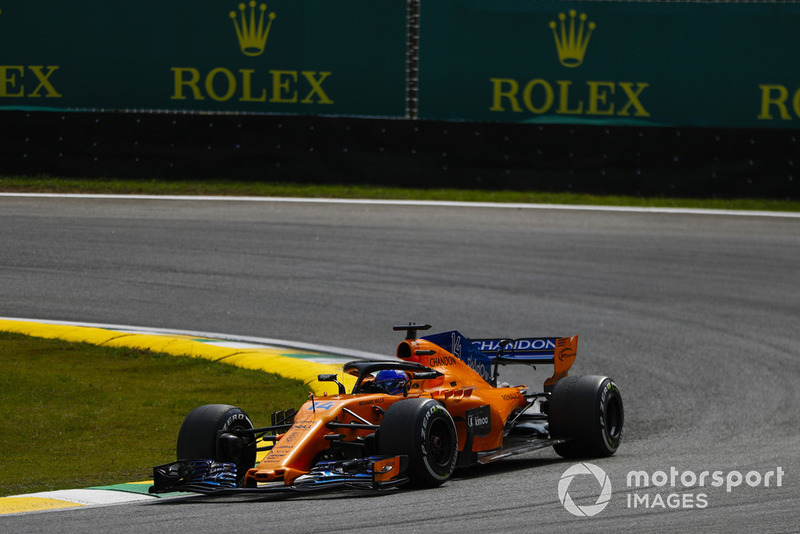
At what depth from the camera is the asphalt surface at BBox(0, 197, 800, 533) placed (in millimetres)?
6113

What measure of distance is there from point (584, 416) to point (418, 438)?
206 cm

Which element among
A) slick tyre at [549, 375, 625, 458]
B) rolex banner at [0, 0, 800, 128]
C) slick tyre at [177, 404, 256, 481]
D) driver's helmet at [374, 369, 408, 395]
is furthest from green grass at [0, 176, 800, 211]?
slick tyre at [177, 404, 256, 481]

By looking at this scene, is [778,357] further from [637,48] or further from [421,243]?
[637,48]

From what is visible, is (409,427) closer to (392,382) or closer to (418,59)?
(392,382)

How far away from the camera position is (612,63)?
1809cm

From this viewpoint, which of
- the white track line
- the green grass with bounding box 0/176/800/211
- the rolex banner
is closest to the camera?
the white track line

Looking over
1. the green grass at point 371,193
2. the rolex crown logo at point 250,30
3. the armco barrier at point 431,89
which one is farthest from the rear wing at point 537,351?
the rolex crown logo at point 250,30

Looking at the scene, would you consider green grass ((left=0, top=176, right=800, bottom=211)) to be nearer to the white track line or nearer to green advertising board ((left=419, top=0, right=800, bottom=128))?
the white track line

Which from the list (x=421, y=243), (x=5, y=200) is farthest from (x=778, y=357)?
(x=5, y=200)

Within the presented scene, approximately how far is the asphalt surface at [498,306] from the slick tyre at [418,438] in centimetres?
13

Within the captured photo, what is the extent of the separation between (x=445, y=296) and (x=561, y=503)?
739 cm

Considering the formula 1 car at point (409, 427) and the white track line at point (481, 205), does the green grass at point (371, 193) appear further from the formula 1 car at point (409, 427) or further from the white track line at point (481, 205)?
the formula 1 car at point (409, 427)

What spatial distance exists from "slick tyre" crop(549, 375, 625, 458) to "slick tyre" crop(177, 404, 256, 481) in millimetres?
2399

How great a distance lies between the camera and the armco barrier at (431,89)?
1780 cm
